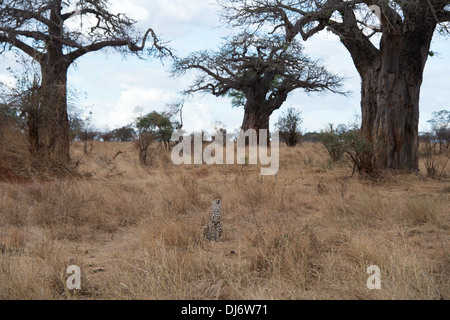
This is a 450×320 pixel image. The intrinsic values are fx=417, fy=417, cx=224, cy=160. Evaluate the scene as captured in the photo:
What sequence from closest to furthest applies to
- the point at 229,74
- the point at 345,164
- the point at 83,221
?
the point at 83,221, the point at 345,164, the point at 229,74

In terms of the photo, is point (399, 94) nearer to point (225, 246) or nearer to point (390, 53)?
point (390, 53)

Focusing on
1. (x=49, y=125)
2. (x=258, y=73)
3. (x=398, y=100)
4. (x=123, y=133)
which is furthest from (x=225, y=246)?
(x=123, y=133)

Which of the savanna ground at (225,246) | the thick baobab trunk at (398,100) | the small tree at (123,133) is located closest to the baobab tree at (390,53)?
the thick baobab trunk at (398,100)

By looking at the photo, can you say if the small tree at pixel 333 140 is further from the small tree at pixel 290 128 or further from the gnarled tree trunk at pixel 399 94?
the small tree at pixel 290 128

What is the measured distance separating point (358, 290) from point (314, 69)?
18.1 metres

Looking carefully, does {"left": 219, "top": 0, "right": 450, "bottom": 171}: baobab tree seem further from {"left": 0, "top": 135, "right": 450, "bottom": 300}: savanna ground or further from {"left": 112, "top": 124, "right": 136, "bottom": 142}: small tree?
{"left": 112, "top": 124, "right": 136, "bottom": 142}: small tree

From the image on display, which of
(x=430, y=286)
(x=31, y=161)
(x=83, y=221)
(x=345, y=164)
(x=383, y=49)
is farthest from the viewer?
→ (x=345, y=164)

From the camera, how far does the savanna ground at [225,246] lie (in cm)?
255

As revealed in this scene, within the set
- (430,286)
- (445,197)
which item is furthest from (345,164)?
(430,286)

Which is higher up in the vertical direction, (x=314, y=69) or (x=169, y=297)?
(x=314, y=69)

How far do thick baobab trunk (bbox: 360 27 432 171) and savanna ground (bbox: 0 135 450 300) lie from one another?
2647 mm

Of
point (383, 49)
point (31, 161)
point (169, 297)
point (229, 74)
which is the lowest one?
point (169, 297)

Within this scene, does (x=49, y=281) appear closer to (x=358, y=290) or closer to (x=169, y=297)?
(x=169, y=297)
